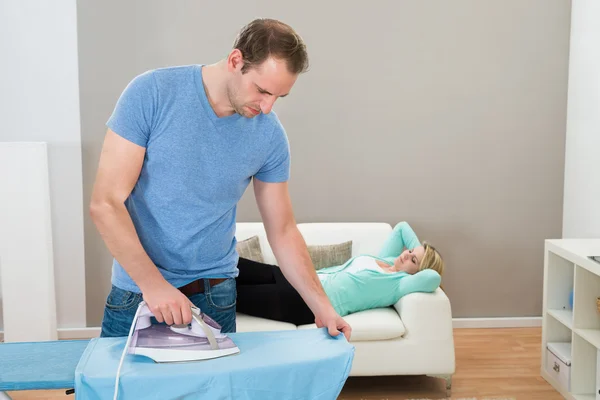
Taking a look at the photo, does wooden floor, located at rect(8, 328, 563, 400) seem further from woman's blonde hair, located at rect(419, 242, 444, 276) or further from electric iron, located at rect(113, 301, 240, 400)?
electric iron, located at rect(113, 301, 240, 400)

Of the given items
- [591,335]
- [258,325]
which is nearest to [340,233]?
[258,325]

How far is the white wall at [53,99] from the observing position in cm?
362

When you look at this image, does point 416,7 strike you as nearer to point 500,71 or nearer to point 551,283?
point 500,71

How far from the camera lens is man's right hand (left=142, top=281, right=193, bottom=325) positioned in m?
1.38

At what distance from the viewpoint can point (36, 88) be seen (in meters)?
3.67

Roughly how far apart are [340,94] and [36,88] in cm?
162

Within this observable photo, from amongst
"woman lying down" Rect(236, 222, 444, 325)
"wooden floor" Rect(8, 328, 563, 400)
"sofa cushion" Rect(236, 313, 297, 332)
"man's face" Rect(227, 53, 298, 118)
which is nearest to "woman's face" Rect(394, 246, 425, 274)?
"woman lying down" Rect(236, 222, 444, 325)

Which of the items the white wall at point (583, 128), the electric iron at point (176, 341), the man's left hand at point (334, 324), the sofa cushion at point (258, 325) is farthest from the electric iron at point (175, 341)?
the white wall at point (583, 128)

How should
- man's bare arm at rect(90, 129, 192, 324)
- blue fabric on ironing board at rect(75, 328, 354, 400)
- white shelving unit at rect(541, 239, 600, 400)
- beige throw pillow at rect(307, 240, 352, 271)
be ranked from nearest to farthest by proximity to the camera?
blue fabric on ironing board at rect(75, 328, 354, 400)
man's bare arm at rect(90, 129, 192, 324)
white shelving unit at rect(541, 239, 600, 400)
beige throw pillow at rect(307, 240, 352, 271)

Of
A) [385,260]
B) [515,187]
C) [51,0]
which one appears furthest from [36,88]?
[515,187]

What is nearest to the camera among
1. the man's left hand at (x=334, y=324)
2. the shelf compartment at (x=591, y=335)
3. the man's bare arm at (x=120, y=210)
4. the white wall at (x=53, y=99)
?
the man's bare arm at (x=120, y=210)

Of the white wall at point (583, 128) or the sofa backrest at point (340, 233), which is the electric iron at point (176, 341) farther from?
the white wall at point (583, 128)

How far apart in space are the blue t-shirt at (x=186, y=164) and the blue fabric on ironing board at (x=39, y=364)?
201 mm

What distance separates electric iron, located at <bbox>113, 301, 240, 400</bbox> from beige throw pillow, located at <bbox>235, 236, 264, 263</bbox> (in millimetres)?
1914
